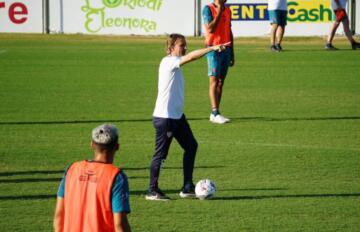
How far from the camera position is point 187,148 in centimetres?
1173

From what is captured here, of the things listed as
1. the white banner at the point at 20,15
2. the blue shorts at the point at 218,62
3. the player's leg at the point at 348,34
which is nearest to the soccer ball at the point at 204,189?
the blue shorts at the point at 218,62

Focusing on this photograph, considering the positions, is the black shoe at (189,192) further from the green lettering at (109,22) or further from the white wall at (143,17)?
the green lettering at (109,22)

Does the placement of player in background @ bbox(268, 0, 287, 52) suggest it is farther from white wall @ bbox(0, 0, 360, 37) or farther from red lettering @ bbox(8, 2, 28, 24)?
red lettering @ bbox(8, 2, 28, 24)

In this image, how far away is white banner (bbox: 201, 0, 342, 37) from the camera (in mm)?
34812

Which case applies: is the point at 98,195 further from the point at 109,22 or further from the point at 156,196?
the point at 109,22

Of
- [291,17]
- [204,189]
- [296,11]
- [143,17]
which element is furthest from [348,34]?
[204,189]

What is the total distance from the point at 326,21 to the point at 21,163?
22.6m

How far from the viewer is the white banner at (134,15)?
36062 millimetres

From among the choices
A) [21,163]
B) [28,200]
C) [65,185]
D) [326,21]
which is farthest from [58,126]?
[326,21]

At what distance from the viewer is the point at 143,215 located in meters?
11.0

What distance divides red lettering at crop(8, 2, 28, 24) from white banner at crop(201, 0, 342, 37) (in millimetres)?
7380

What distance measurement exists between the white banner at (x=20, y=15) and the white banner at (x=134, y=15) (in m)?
1.01

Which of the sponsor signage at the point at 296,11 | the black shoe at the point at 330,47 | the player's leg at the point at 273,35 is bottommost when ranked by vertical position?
the black shoe at the point at 330,47

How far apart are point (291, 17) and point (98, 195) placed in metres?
28.8
